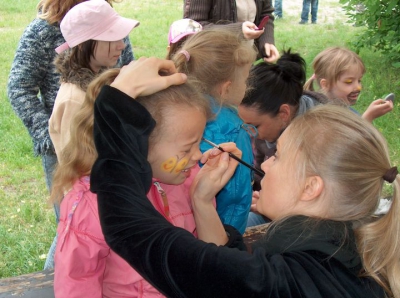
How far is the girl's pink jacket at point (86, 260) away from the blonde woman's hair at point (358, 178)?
2.07 feet

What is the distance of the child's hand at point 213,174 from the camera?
1718 mm

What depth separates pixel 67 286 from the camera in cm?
153

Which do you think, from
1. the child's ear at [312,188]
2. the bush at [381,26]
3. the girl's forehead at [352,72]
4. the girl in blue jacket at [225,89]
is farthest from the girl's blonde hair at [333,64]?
the bush at [381,26]

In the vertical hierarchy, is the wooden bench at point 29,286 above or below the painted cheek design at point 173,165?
below

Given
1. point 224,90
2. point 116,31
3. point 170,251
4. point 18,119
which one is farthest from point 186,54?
point 18,119

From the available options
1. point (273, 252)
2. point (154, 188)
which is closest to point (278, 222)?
point (273, 252)

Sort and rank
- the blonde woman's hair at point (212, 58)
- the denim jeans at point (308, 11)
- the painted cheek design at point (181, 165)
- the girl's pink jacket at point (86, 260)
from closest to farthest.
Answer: the girl's pink jacket at point (86, 260) → the painted cheek design at point (181, 165) → the blonde woman's hair at point (212, 58) → the denim jeans at point (308, 11)

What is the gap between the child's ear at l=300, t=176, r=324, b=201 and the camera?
142cm

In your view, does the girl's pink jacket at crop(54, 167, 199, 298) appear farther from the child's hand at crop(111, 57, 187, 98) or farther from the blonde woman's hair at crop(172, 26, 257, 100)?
the blonde woman's hair at crop(172, 26, 257, 100)

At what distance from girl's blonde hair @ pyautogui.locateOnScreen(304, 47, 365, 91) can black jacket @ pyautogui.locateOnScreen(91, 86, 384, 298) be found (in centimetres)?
256

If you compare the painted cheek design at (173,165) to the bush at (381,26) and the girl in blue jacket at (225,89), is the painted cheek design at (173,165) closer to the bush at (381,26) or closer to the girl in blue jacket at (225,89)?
the girl in blue jacket at (225,89)

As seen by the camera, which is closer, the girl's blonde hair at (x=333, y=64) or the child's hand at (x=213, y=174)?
the child's hand at (x=213, y=174)

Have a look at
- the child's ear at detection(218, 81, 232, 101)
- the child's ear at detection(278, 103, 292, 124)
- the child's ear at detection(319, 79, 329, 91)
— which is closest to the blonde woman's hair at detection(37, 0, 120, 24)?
the child's ear at detection(218, 81, 232, 101)

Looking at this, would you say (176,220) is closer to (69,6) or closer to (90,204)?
(90,204)
